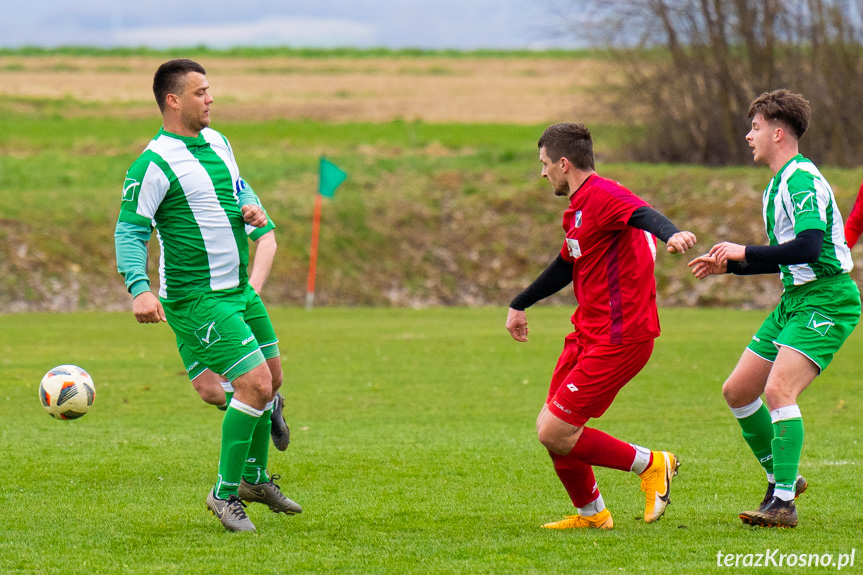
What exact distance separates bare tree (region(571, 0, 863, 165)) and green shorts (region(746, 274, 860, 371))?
28.9 m

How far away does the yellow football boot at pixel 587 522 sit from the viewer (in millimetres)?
5461

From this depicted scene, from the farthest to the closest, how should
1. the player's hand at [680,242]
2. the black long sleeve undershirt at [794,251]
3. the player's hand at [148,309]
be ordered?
the black long sleeve undershirt at [794,251] → the player's hand at [148,309] → the player's hand at [680,242]

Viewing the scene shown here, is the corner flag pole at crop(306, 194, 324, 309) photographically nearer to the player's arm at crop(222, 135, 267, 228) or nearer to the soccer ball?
the soccer ball

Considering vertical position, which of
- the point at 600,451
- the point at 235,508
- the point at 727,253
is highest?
the point at 727,253

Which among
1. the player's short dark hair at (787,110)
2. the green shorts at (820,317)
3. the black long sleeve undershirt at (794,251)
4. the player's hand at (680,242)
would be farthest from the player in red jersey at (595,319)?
the player's short dark hair at (787,110)

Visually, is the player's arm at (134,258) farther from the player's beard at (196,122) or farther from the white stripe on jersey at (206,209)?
the player's beard at (196,122)

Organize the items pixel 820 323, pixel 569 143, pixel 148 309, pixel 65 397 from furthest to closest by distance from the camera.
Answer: pixel 65 397 < pixel 820 323 < pixel 569 143 < pixel 148 309

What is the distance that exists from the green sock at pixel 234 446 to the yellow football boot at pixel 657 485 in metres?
2.23

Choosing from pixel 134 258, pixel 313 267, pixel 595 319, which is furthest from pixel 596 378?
pixel 313 267

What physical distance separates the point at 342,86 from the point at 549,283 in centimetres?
5373

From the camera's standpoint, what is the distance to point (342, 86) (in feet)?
190

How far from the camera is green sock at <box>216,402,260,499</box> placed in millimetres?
5398

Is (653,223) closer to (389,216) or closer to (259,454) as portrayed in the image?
(259,454)

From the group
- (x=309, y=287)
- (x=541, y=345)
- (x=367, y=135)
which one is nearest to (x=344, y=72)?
(x=367, y=135)
